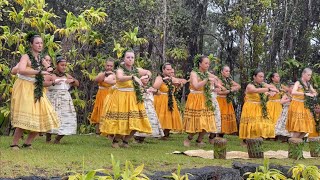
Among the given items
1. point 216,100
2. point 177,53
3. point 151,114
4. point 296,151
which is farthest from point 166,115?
point 177,53

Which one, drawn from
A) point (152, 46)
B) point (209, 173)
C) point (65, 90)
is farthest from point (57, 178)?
point (152, 46)

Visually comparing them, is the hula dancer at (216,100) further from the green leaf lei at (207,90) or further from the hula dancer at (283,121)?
the hula dancer at (283,121)

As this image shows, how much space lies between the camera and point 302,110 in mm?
8117

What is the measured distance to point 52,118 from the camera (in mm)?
6258

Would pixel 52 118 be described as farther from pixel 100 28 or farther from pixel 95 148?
pixel 100 28

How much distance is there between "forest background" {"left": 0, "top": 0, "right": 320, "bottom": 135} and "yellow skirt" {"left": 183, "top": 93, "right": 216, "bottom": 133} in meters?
2.06

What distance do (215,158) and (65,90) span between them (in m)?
2.44

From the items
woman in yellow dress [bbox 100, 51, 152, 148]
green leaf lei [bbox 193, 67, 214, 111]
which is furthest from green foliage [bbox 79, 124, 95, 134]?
green leaf lei [bbox 193, 67, 214, 111]

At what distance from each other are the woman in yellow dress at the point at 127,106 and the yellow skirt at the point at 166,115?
1907 mm

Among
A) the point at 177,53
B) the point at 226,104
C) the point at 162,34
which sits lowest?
the point at 226,104

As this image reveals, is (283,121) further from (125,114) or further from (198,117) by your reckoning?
(125,114)

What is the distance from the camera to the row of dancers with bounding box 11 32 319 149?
20.2ft

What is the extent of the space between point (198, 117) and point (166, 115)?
134 centimetres

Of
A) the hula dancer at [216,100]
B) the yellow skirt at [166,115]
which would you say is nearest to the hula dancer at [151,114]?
the hula dancer at [216,100]
